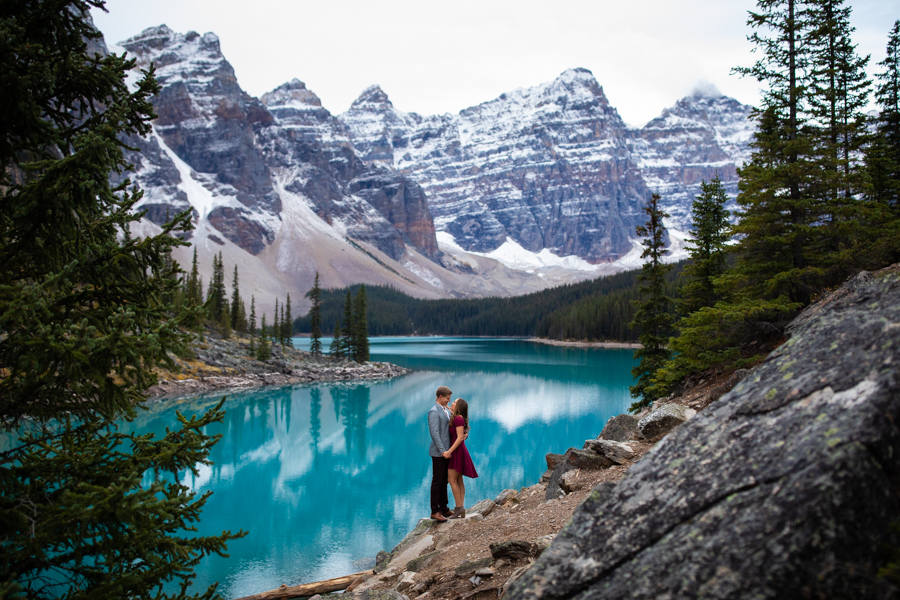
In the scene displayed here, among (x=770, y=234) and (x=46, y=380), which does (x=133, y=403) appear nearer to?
(x=46, y=380)

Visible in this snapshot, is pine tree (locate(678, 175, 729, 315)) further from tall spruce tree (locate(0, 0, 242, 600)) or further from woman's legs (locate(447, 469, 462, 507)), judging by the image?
tall spruce tree (locate(0, 0, 242, 600))

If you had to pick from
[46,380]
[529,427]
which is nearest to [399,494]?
[529,427]

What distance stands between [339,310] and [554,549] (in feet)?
535

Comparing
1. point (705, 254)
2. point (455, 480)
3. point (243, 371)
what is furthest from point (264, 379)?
point (455, 480)

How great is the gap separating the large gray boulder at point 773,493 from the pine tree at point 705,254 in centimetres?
1646

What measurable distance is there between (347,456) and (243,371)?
26.1m

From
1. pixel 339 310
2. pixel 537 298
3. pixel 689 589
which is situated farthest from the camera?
pixel 339 310

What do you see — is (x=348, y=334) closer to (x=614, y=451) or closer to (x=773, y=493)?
(x=614, y=451)

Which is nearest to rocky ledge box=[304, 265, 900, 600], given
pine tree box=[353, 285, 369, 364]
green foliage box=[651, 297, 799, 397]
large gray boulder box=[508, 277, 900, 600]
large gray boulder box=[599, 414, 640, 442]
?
large gray boulder box=[508, 277, 900, 600]

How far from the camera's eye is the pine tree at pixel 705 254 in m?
18.5

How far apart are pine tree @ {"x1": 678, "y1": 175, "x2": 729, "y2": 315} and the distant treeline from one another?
168 feet

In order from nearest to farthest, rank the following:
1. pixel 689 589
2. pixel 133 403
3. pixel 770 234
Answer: pixel 689 589 < pixel 133 403 < pixel 770 234

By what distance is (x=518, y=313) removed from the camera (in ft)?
455

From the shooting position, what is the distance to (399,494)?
67.3 feet
